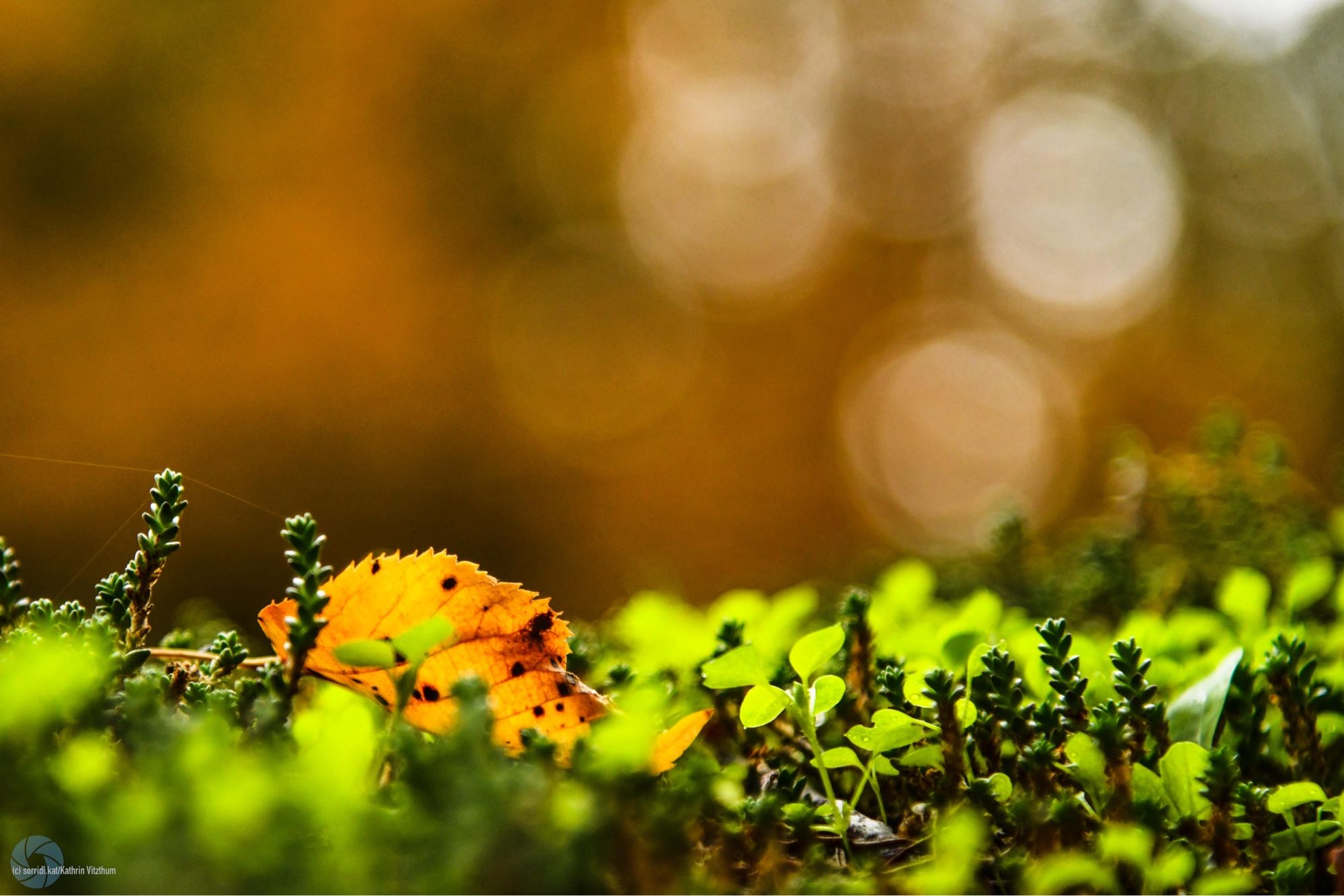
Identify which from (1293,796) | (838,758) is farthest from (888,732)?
(1293,796)

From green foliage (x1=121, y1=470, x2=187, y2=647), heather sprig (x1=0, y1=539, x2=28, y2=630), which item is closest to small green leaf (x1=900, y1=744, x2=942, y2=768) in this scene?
green foliage (x1=121, y1=470, x2=187, y2=647)

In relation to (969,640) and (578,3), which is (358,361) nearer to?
(578,3)

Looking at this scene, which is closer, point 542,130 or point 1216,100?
point 542,130

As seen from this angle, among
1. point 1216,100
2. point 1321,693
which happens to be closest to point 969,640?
point 1321,693

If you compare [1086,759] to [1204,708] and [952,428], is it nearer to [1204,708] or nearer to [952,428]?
[1204,708]

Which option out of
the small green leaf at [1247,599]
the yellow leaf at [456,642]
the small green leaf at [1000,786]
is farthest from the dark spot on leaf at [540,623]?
the small green leaf at [1247,599]

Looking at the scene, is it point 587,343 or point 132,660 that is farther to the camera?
point 587,343
